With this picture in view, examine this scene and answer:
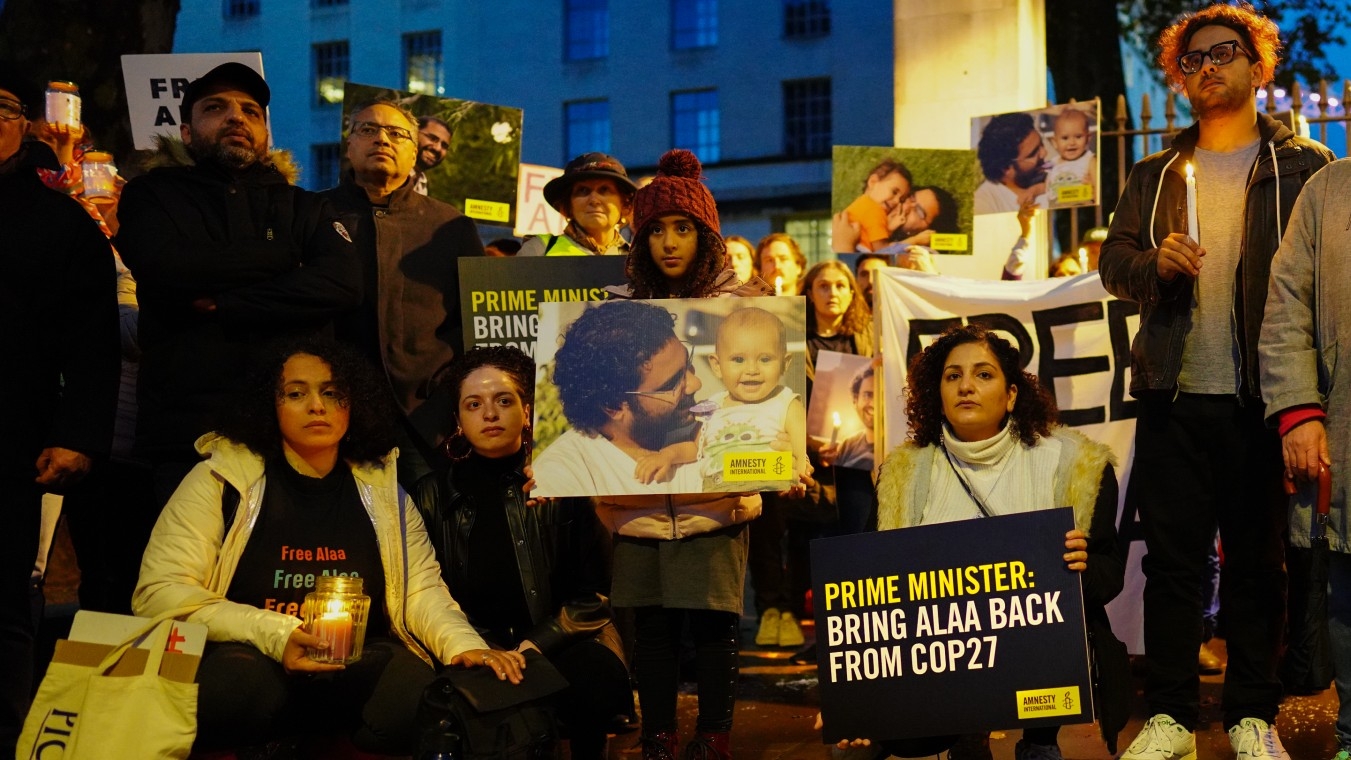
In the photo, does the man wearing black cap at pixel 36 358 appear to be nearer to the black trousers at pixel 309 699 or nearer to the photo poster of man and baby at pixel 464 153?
the black trousers at pixel 309 699

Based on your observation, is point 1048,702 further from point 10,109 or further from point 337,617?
point 10,109

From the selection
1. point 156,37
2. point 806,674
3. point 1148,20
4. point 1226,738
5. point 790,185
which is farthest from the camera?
point 790,185

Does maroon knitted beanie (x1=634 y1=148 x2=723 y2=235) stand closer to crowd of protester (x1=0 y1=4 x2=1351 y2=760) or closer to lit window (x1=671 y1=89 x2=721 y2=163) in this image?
crowd of protester (x1=0 y1=4 x2=1351 y2=760)

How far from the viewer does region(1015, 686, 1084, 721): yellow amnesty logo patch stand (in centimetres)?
406

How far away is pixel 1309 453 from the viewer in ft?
13.4

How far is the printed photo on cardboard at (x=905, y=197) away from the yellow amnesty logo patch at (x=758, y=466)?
378cm

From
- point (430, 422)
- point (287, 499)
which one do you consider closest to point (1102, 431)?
point (430, 422)

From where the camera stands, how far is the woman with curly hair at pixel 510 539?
455cm

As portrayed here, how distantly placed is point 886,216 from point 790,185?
29.3m

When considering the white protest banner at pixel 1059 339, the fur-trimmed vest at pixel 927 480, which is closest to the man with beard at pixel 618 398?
the fur-trimmed vest at pixel 927 480

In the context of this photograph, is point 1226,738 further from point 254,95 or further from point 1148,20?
point 1148,20

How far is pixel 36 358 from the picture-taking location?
469 centimetres

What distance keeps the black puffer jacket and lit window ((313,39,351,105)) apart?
39226 mm

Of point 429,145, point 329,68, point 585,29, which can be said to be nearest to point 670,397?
point 429,145
